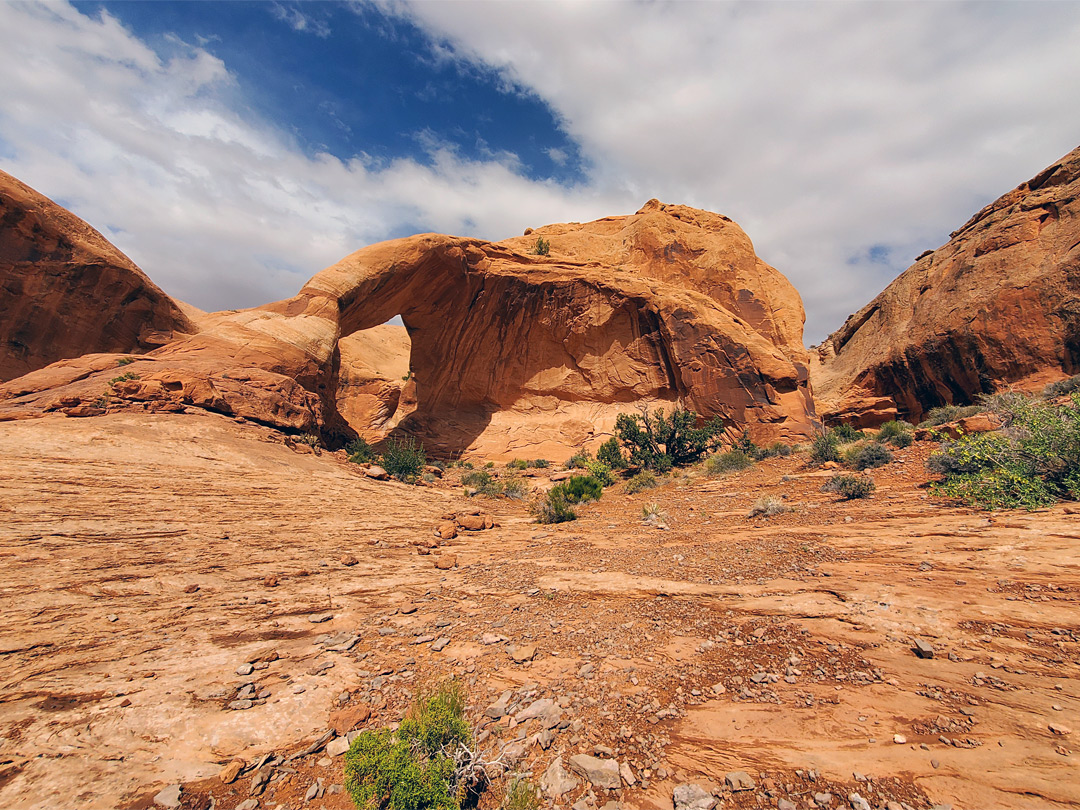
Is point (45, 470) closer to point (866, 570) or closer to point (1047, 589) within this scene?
point (866, 570)

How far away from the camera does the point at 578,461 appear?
18.1m

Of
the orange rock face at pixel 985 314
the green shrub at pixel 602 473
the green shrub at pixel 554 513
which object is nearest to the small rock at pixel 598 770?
the green shrub at pixel 554 513

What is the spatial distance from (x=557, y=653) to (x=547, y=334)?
66.2ft

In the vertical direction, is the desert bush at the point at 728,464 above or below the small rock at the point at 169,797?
above

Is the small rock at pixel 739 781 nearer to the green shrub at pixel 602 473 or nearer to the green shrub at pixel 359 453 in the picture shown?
the green shrub at pixel 602 473

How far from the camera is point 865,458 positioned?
9727mm

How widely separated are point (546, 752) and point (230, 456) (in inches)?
363

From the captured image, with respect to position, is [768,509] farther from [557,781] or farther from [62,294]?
[62,294]

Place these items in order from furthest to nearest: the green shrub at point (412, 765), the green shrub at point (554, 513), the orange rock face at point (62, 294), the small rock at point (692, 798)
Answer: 1. the orange rock face at point (62, 294)
2. the green shrub at point (554, 513)
3. the green shrub at point (412, 765)
4. the small rock at point (692, 798)

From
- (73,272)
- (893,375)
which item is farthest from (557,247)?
(73,272)

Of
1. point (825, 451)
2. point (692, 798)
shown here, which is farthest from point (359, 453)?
point (825, 451)

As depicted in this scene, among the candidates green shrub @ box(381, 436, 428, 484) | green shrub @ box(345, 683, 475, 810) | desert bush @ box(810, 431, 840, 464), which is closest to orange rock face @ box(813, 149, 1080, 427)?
desert bush @ box(810, 431, 840, 464)

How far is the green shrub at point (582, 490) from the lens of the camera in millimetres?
12195

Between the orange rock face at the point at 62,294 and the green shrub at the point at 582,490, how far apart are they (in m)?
13.4
